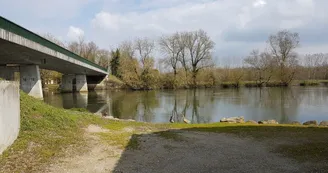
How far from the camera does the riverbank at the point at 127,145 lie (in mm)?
8062

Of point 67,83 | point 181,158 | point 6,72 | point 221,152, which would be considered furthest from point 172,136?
point 67,83

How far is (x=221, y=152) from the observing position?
31.1 ft

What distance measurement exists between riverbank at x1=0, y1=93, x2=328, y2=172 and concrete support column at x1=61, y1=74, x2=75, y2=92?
52021 millimetres

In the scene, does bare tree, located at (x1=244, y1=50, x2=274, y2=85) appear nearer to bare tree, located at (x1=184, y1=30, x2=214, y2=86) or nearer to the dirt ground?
bare tree, located at (x1=184, y1=30, x2=214, y2=86)

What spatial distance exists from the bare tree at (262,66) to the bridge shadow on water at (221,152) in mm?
57081

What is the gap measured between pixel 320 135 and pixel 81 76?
200 ft

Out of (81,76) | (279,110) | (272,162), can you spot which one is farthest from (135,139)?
(81,76)

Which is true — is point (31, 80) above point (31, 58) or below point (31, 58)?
→ below

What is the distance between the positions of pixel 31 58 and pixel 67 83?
1314 inches

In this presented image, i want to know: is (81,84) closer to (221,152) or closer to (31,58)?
(31,58)

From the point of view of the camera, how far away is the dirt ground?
7648 mm

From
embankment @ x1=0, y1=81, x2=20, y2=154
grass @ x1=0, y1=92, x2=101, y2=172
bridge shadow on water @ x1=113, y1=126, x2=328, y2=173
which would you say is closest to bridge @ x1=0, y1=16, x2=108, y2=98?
grass @ x1=0, y1=92, x2=101, y2=172

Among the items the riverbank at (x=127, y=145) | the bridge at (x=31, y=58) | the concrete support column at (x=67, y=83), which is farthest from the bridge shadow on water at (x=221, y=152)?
the concrete support column at (x=67, y=83)

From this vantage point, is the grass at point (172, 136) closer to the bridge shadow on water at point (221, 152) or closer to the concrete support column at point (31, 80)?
the bridge shadow on water at point (221, 152)
